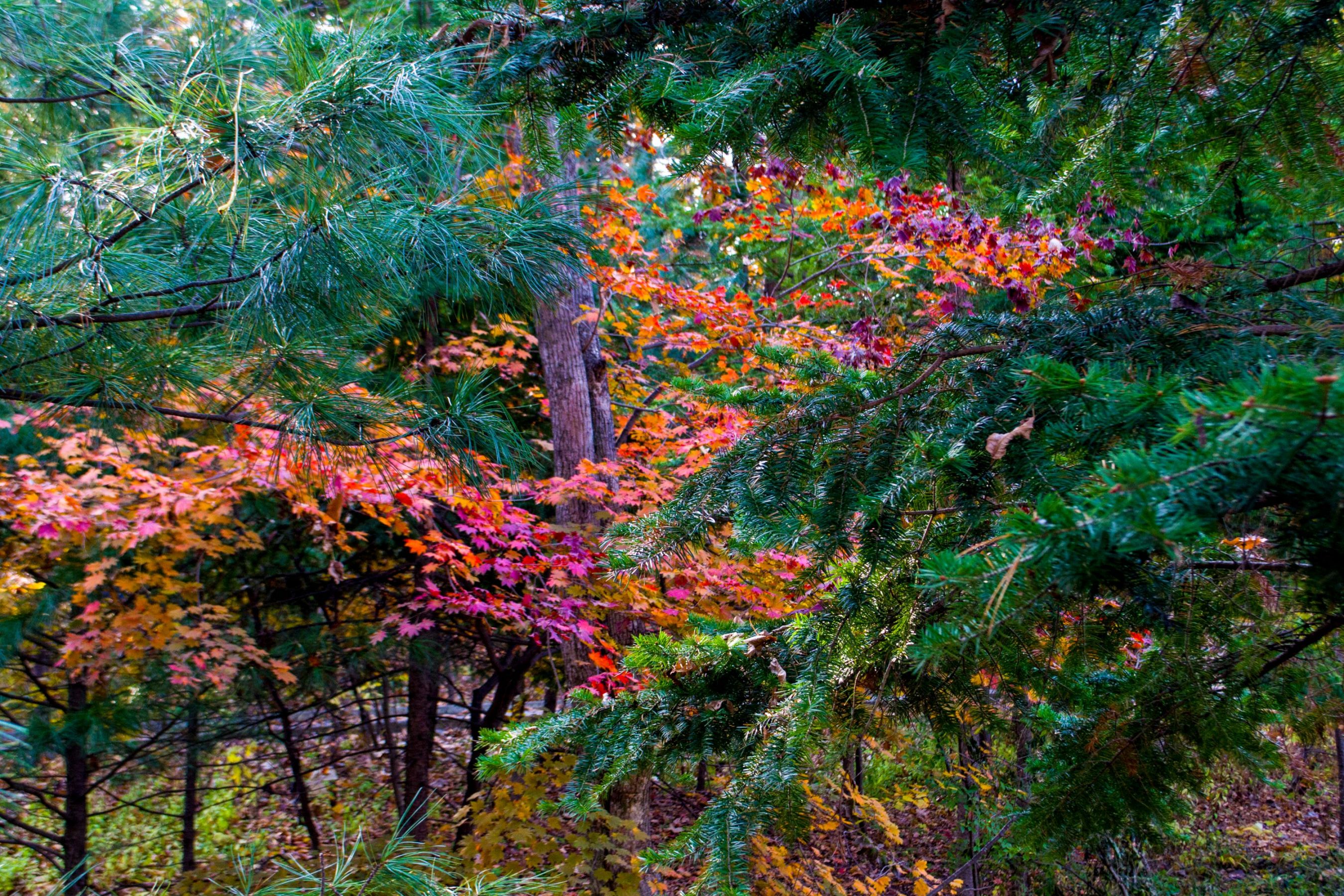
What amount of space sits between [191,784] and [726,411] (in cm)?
433

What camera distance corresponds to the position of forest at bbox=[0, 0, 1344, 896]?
143cm

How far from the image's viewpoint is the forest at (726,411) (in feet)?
4.69

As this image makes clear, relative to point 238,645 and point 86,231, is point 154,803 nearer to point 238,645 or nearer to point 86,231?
point 238,645

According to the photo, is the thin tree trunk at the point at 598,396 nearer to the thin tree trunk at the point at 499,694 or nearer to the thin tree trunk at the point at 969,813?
the thin tree trunk at the point at 499,694

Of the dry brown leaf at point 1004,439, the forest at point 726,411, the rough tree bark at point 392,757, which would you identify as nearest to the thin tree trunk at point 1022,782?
the forest at point 726,411

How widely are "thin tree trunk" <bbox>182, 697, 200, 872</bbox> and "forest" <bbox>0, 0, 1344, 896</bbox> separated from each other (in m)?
0.19

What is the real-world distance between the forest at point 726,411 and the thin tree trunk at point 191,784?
194 millimetres

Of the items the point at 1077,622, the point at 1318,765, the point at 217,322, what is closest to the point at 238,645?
the point at 217,322

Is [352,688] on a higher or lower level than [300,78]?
lower

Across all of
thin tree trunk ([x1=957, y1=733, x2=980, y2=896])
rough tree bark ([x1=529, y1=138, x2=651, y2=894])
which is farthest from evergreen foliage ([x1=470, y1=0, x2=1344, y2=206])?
thin tree trunk ([x1=957, y1=733, x2=980, y2=896])

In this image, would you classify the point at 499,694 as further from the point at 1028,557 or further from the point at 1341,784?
the point at 1341,784

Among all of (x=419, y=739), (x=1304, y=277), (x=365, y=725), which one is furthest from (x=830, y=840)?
(x=1304, y=277)

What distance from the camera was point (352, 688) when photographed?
5.79 meters

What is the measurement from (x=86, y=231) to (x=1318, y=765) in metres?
9.01
